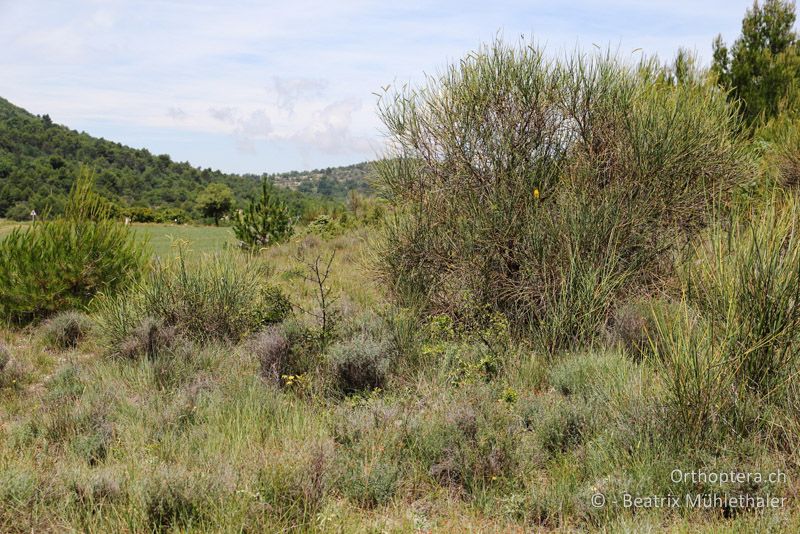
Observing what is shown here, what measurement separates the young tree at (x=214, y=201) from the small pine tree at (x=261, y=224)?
37.4 m

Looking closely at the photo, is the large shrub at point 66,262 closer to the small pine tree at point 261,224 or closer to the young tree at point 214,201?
the small pine tree at point 261,224

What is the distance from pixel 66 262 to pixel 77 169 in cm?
5424

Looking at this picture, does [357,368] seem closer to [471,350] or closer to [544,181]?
[471,350]

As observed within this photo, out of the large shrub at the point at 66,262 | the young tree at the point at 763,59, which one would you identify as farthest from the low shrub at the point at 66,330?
the young tree at the point at 763,59

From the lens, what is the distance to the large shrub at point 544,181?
6.98m

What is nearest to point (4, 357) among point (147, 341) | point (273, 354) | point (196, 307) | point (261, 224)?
point (147, 341)

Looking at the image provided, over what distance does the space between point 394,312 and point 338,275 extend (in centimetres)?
519

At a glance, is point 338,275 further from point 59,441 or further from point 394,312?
point 59,441

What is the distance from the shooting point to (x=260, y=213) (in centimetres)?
1727

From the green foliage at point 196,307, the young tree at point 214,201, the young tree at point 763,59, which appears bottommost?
the green foliage at point 196,307

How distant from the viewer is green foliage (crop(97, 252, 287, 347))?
7340mm

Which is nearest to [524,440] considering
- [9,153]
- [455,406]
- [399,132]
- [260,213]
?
[455,406]

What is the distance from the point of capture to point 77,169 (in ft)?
184

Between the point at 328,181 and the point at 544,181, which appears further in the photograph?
the point at 328,181
